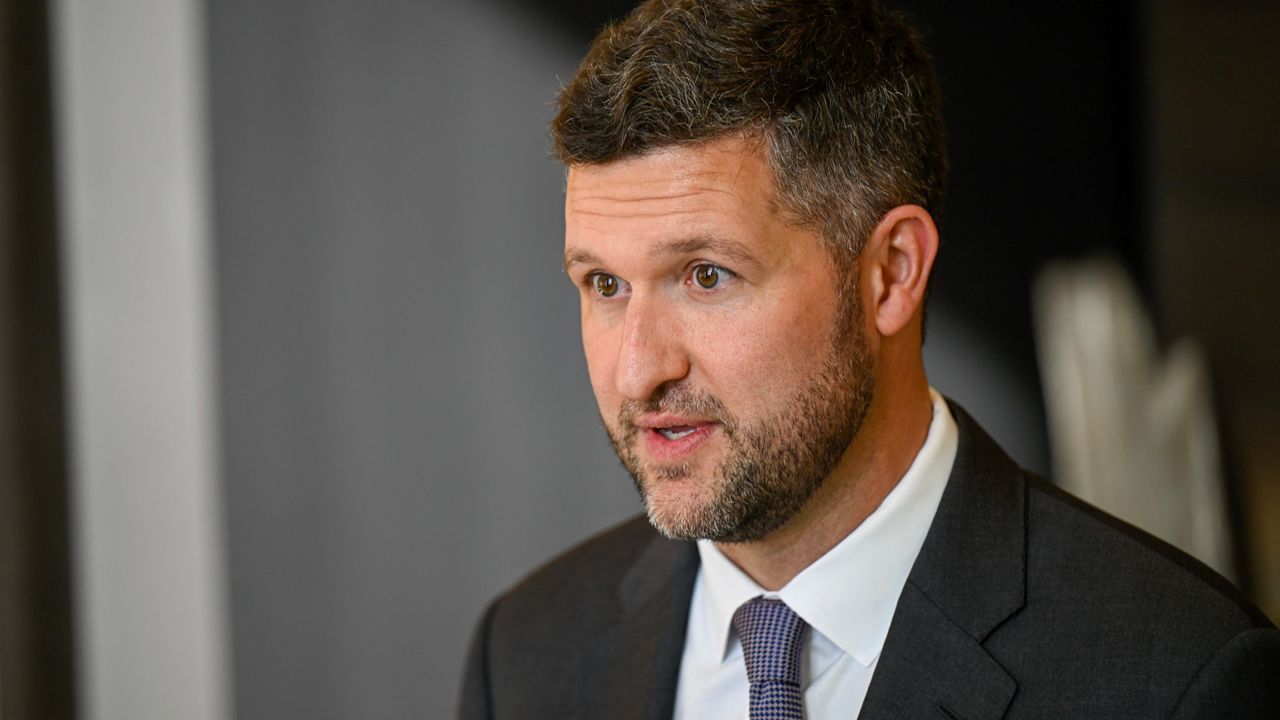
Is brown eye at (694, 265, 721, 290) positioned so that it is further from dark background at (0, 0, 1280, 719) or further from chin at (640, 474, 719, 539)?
dark background at (0, 0, 1280, 719)

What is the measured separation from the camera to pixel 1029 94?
3.29m

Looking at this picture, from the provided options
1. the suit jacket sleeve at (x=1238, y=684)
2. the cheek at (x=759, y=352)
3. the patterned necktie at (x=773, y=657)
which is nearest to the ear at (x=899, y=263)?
the cheek at (x=759, y=352)

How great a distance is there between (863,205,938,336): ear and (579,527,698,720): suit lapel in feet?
Result: 1.45

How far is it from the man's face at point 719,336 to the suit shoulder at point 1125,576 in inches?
10.5

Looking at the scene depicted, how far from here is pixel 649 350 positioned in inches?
57.5

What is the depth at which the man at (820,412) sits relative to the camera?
142 centimetres

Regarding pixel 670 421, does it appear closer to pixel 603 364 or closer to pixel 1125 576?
pixel 603 364

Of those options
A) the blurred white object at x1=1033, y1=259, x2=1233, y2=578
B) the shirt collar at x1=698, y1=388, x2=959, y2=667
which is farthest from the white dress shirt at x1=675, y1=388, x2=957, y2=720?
the blurred white object at x1=1033, y1=259, x2=1233, y2=578

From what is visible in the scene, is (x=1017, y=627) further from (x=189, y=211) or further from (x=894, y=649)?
(x=189, y=211)

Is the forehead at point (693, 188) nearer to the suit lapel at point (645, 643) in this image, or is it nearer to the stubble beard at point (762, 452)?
the stubble beard at point (762, 452)

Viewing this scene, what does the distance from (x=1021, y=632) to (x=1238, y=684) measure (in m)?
0.22

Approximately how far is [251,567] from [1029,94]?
2.26 m

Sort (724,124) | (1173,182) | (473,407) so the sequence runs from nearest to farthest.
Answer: (724,124) → (1173,182) → (473,407)

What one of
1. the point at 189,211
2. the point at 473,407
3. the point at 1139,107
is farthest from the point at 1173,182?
the point at 189,211
